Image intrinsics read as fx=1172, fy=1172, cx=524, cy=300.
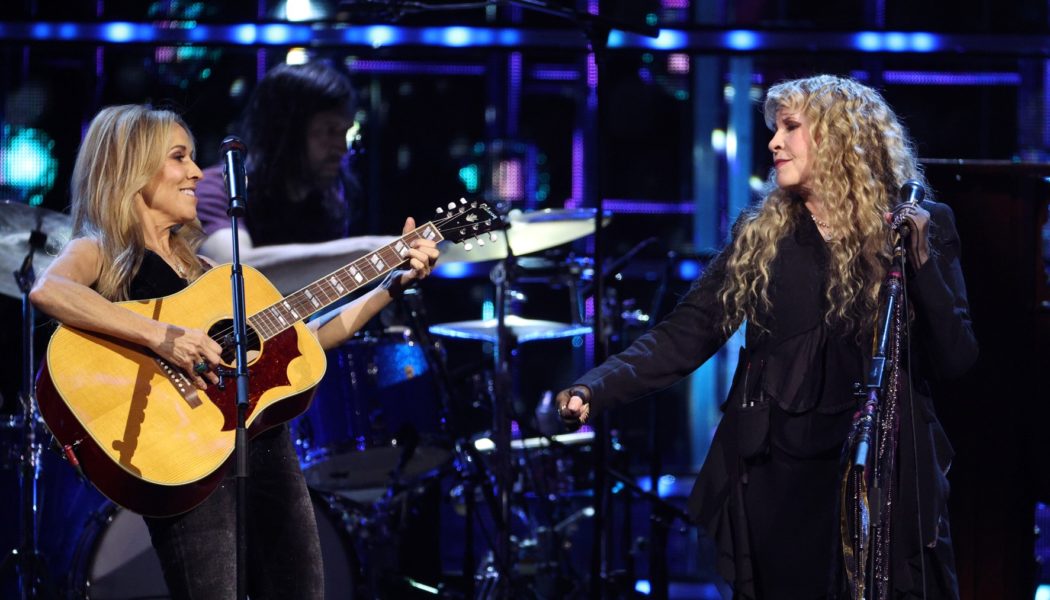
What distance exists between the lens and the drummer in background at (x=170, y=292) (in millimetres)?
3307

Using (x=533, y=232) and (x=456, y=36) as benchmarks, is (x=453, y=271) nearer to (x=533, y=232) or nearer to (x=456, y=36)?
(x=456, y=36)

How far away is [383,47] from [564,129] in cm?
143

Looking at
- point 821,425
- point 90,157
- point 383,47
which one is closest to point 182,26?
point 383,47

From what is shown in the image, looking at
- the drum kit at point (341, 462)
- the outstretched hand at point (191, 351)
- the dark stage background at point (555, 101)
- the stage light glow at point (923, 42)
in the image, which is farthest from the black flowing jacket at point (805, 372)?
the stage light glow at point (923, 42)

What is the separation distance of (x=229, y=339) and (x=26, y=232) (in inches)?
84.2

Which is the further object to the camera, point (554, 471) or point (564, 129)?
point (564, 129)

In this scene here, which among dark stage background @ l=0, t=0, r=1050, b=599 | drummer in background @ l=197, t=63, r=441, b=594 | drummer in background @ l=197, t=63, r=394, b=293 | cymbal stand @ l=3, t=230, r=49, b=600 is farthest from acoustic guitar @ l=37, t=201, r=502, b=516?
dark stage background @ l=0, t=0, r=1050, b=599

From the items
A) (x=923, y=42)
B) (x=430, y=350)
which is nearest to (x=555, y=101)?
(x=923, y=42)

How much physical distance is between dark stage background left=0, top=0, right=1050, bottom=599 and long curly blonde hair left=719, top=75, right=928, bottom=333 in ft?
12.4

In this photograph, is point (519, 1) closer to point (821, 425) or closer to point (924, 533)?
point (821, 425)

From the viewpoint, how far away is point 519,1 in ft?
14.7

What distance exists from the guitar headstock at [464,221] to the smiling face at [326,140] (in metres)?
1.59

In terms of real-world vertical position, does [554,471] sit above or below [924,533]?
below

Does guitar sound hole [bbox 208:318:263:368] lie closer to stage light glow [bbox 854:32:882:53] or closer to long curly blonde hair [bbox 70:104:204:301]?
long curly blonde hair [bbox 70:104:204:301]
